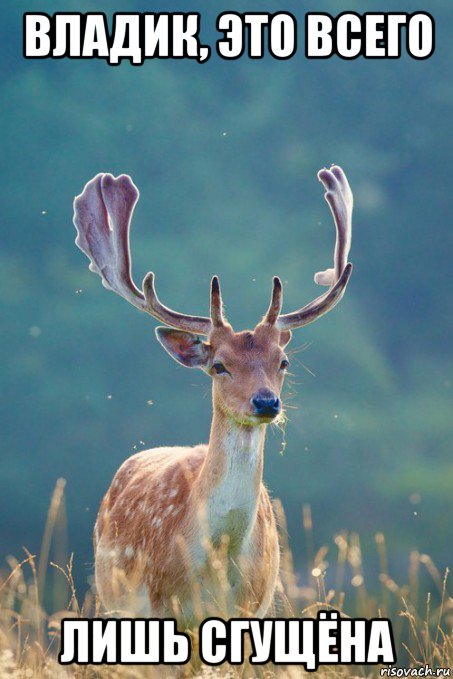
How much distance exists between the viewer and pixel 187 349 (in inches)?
251

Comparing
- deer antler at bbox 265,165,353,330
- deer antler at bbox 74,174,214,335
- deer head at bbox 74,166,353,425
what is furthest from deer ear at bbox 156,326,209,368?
deer antler at bbox 74,174,214,335

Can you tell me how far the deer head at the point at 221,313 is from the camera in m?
5.86

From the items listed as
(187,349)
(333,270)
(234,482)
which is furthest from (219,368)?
(333,270)

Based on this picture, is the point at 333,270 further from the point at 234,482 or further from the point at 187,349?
the point at 234,482

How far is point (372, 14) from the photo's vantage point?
9.27 meters

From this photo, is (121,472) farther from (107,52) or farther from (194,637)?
(107,52)

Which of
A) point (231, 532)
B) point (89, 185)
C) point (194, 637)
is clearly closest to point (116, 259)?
point (89, 185)

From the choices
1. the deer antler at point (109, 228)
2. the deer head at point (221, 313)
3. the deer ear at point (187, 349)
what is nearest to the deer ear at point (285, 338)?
the deer head at point (221, 313)

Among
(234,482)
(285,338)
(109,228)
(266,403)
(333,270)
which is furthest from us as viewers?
(333,270)

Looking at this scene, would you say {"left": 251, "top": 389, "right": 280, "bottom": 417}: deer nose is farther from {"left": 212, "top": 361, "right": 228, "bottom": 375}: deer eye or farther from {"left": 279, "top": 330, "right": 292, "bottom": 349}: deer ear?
{"left": 279, "top": 330, "right": 292, "bottom": 349}: deer ear

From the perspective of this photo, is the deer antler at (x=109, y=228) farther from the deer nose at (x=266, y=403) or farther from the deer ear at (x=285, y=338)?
the deer nose at (x=266, y=403)

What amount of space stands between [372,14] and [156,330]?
4.64m

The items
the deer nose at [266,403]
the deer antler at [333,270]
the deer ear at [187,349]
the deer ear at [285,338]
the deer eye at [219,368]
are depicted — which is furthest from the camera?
the deer ear at [285,338]

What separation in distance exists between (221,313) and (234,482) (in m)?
1.21
